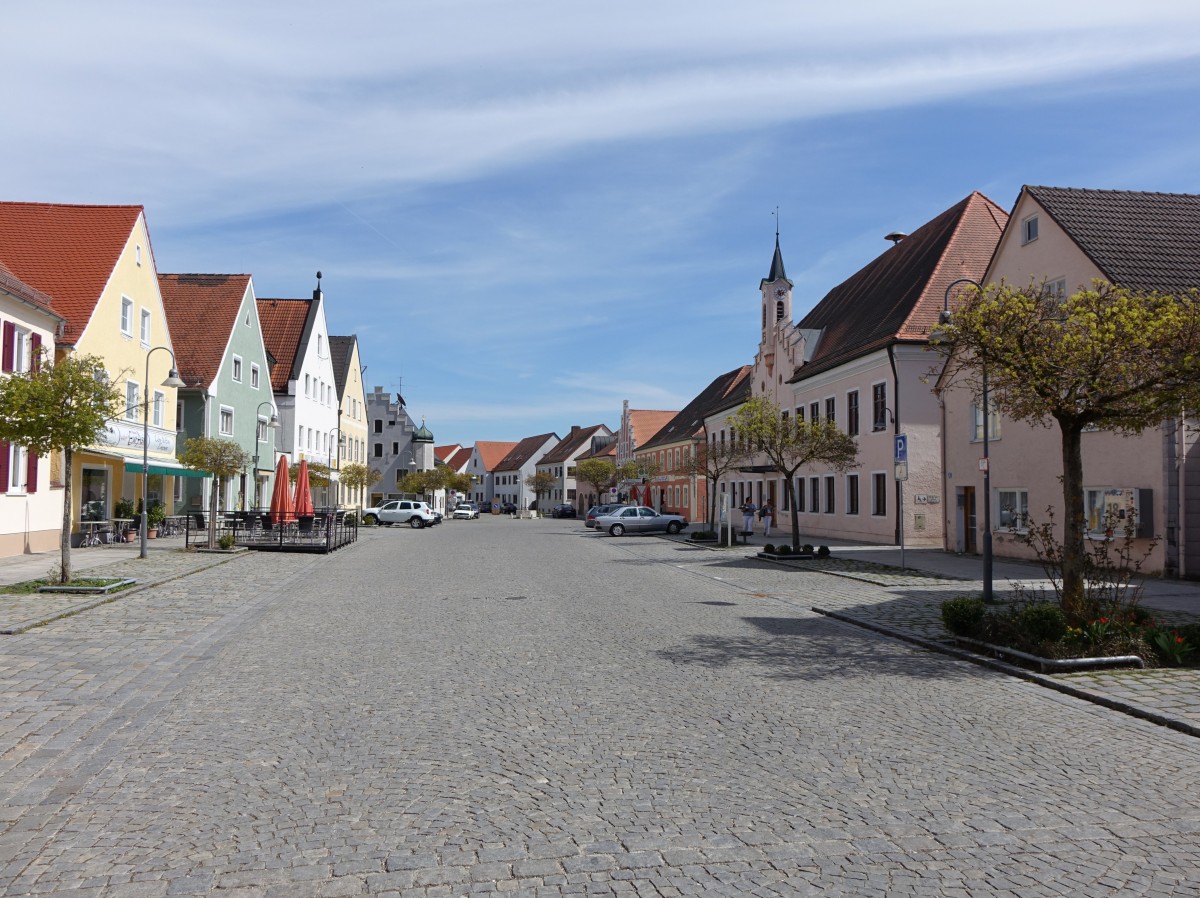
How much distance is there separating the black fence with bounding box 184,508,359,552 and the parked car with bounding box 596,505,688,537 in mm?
14190

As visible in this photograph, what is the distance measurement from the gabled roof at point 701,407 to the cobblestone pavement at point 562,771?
48.2 metres

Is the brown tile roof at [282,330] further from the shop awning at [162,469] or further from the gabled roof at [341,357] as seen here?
the shop awning at [162,469]

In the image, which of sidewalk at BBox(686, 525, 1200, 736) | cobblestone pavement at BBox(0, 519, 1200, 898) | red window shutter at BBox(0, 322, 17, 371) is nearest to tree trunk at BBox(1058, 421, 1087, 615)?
sidewalk at BBox(686, 525, 1200, 736)

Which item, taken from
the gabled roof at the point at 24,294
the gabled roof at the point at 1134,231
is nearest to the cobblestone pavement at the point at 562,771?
the gabled roof at the point at 24,294

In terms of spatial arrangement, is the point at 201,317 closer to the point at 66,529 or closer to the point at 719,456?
the point at 719,456

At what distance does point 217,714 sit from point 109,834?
9.23 ft

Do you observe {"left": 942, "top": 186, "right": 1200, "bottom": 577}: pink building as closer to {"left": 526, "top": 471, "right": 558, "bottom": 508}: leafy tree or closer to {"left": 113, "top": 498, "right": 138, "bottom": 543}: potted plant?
{"left": 113, "top": 498, "right": 138, "bottom": 543}: potted plant

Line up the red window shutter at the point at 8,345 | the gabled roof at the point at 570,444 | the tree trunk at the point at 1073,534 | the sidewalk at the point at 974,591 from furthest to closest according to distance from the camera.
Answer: the gabled roof at the point at 570,444 → the red window shutter at the point at 8,345 → the tree trunk at the point at 1073,534 → the sidewalk at the point at 974,591

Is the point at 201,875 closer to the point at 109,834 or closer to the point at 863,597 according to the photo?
the point at 109,834

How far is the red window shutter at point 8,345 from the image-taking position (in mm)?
22984

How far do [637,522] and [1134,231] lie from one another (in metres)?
27.5

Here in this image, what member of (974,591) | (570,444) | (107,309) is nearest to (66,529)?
Result: (974,591)

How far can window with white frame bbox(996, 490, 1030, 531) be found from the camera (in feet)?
80.7

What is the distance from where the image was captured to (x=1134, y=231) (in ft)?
75.8
